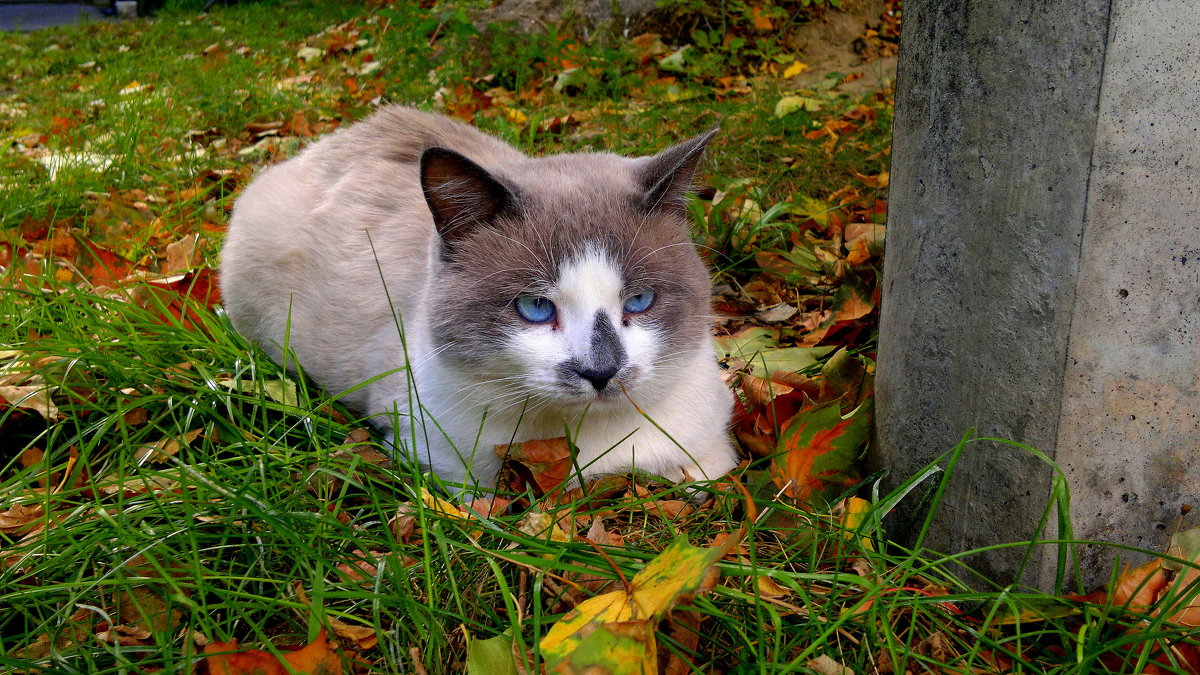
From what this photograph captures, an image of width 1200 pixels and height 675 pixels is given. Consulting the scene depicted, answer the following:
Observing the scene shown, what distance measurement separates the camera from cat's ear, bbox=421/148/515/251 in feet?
6.46

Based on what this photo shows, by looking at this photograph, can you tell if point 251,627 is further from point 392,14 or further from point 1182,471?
point 392,14

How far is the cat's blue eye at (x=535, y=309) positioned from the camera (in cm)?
198

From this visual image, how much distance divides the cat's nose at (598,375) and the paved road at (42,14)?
11559 mm

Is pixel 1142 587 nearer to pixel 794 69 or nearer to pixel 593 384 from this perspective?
pixel 593 384

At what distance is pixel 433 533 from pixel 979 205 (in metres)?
1.19

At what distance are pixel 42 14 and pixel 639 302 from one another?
47.0ft

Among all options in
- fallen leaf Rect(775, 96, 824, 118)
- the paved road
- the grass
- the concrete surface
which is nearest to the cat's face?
the grass

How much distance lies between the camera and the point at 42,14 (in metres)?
12.7

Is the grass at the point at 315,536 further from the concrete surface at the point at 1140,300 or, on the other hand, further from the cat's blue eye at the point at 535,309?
the cat's blue eye at the point at 535,309

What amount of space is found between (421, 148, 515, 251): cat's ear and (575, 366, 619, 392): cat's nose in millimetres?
487

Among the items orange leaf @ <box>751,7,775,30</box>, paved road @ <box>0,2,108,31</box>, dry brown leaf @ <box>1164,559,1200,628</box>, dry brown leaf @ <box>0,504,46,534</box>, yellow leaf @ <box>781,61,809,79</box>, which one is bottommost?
dry brown leaf @ <box>0,504,46,534</box>

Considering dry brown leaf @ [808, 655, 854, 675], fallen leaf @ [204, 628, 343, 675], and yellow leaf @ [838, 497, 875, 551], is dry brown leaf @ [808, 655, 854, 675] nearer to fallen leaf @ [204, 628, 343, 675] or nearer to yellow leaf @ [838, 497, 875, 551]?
yellow leaf @ [838, 497, 875, 551]

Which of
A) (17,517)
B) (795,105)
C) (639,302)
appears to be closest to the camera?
(17,517)

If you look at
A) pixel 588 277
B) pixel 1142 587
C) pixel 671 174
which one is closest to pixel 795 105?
pixel 671 174
